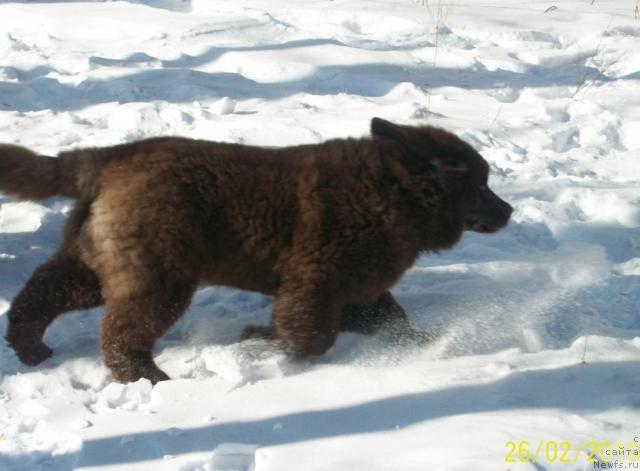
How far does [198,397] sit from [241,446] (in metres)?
0.60

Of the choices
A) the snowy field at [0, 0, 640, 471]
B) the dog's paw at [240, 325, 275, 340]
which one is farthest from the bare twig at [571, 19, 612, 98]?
the dog's paw at [240, 325, 275, 340]

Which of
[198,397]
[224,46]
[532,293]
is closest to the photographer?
[198,397]

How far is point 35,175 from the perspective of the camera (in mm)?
4344

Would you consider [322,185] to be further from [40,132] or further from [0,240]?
[40,132]

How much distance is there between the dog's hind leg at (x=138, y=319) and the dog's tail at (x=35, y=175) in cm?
59

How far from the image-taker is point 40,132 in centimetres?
751

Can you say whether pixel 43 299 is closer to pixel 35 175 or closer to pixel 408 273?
pixel 35 175

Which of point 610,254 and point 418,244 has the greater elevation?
point 418,244

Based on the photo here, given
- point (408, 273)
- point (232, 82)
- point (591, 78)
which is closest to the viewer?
point (408, 273)

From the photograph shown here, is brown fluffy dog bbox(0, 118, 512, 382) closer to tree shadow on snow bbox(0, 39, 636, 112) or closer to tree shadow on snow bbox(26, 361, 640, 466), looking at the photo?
tree shadow on snow bbox(26, 361, 640, 466)

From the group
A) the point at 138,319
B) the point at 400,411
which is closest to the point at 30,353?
the point at 138,319

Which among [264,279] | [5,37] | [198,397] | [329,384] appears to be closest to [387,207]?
[264,279]
